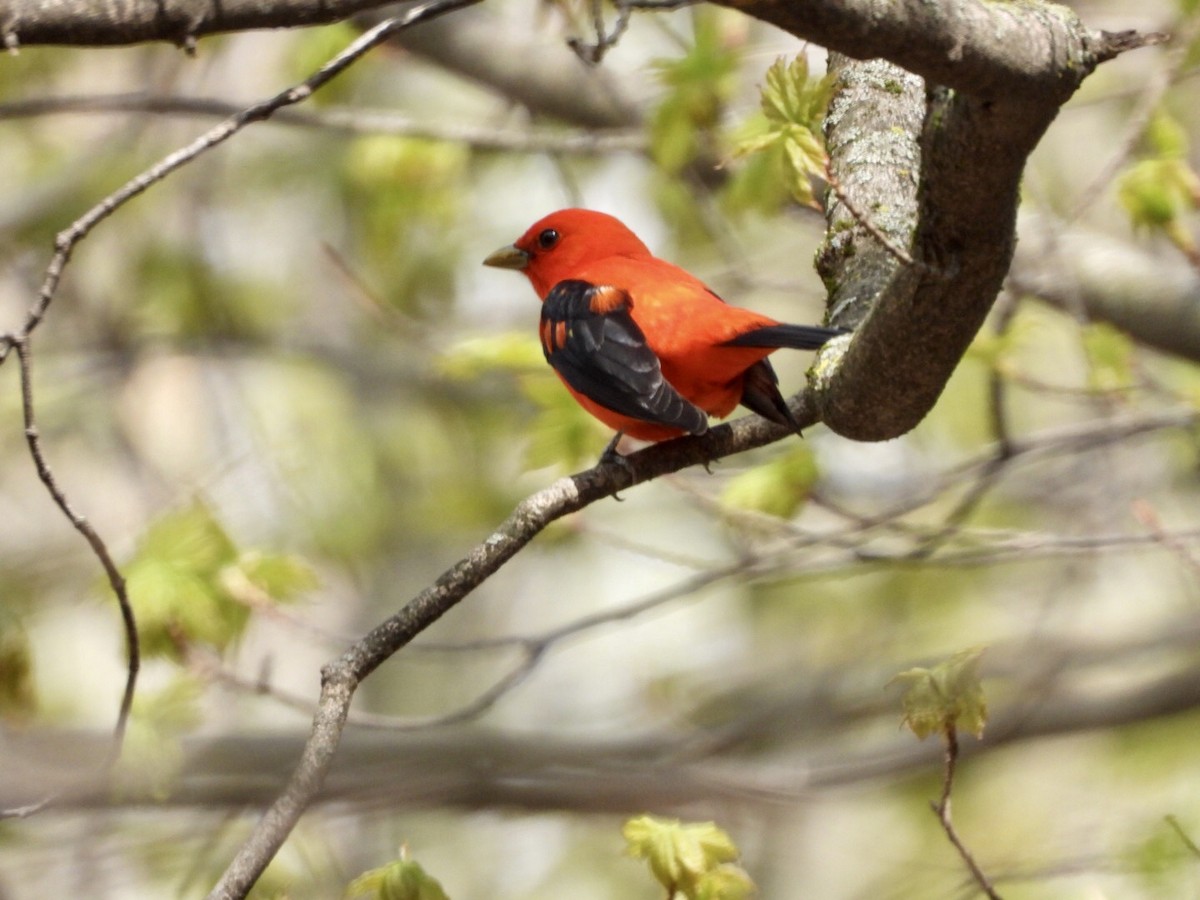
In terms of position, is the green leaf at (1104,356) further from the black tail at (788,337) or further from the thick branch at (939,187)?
the thick branch at (939,187)

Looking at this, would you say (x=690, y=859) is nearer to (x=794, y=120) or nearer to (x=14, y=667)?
(x=794, y=120)

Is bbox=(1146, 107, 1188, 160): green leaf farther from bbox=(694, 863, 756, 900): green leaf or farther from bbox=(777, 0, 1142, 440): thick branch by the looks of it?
bbox=(694, 863, 756, 900): green leaf

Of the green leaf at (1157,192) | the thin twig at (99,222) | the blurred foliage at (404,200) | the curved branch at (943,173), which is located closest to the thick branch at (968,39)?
the curved branch at (943,173)

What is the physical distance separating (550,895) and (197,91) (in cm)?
550

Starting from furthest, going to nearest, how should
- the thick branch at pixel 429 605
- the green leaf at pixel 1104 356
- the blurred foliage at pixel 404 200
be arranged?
the blurred foliage at pixel 404 200 → the green leaf at pixel 1104 356 → the thick branch at pixel 429 605

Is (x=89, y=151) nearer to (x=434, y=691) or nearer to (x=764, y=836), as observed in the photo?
(x=434, y=691)

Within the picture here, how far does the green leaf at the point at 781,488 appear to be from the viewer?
14.0ft

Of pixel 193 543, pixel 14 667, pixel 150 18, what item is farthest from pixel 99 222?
pixel 193 543

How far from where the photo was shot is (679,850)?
2.62 metres

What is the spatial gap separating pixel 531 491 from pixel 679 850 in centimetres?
533

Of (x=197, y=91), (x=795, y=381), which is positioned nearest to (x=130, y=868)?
(x=197, y=91)

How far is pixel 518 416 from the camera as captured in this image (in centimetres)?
904

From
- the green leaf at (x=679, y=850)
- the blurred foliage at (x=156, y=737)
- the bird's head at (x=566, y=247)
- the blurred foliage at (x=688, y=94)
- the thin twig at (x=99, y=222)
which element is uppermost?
the blurred foliage at (x=688, y=94)

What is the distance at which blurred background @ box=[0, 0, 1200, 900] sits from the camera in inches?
175
